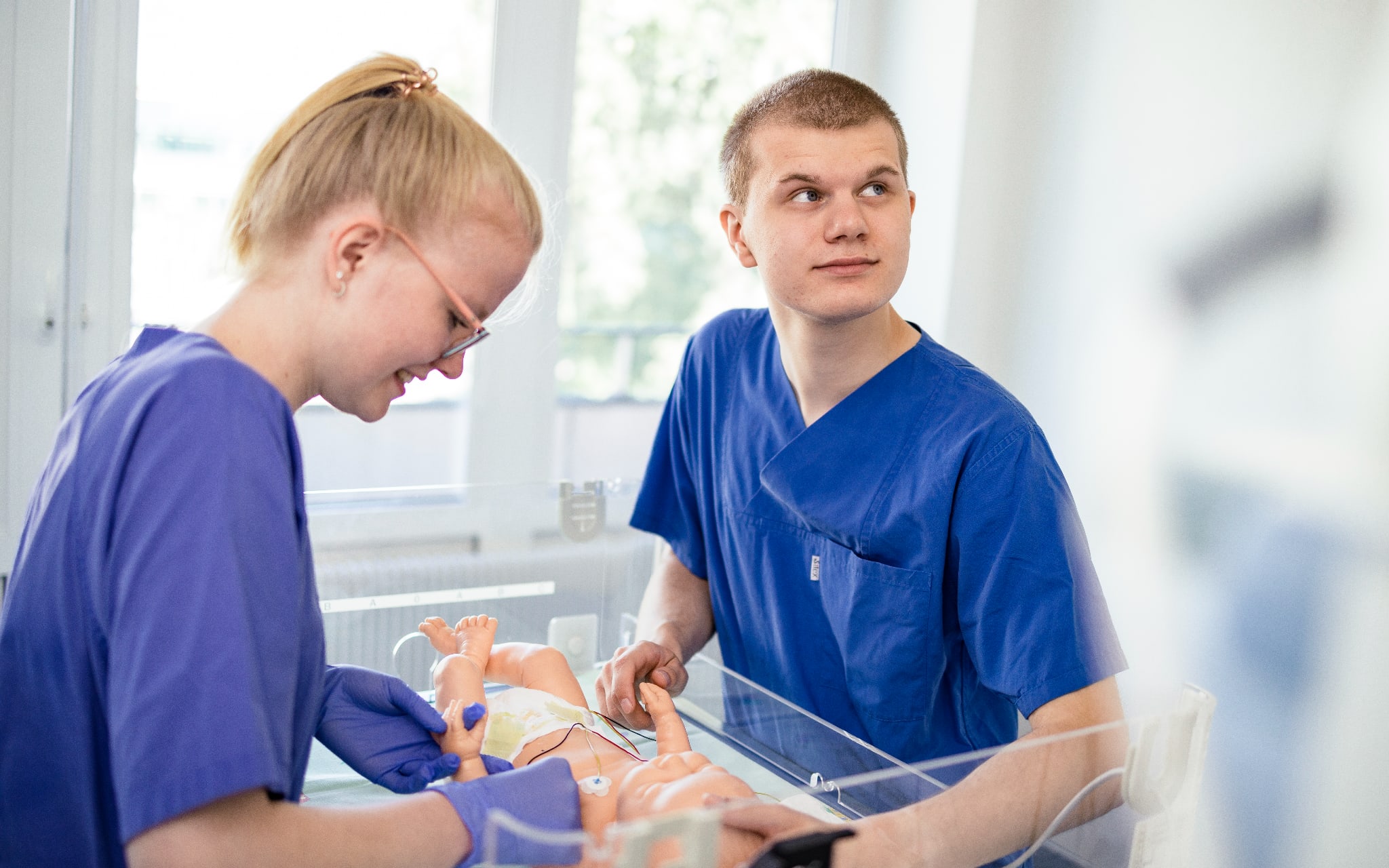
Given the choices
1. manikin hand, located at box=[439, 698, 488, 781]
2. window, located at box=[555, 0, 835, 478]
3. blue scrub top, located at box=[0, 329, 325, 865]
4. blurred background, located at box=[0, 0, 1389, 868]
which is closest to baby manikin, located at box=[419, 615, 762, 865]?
manikin hand, located at box=[439, 698, 488, 781]

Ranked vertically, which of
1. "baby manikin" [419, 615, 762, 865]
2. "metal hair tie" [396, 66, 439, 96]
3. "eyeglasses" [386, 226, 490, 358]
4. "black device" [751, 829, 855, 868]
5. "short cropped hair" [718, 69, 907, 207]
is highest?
"short cropped hair" [718, 69, 907, 207]

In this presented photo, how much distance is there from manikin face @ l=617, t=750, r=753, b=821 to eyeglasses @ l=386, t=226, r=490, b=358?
49cm

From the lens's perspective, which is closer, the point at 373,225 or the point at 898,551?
the point at 373,225

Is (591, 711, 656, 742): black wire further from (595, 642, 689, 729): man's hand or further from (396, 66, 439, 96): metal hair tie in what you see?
(396, 66, 439, 96): metal hair tie

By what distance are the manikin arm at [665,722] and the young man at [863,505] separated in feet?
0.20

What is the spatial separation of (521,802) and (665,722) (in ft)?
1.55

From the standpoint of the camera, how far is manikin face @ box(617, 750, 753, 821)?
1.15 metres

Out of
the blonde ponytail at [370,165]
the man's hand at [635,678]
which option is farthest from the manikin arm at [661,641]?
the blonde ponytail at [370,165]

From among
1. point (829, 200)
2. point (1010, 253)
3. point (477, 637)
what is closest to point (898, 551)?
point (829, 200)

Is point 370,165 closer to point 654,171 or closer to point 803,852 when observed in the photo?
point 803,852

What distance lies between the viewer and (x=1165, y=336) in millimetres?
2207

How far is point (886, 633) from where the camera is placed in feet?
4.68

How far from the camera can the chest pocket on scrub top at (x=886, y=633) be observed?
1.40 meters

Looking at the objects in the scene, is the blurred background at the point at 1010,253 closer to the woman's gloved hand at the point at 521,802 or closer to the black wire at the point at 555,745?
the black wire at the point at 555,745
